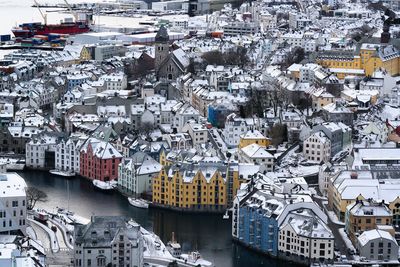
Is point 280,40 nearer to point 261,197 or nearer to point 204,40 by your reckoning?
point 204,40

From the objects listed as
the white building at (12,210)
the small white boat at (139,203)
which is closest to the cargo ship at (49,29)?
the small white boat at (139,203)

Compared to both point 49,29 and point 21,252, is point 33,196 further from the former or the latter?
point 49,29

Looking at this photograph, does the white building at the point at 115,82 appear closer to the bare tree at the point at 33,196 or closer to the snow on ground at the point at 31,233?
the bare tree at the point at 33,196

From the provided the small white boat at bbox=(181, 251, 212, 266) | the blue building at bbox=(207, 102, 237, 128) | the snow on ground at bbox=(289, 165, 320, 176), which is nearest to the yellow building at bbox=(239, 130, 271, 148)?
the snow on ground at bbox=(289, 165, 320, 176)

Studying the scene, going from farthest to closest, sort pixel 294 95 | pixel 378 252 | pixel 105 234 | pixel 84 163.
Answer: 1. pixel 294 95
2. pixel 84 163
3. pixel 378 252
4. pixel 105 234

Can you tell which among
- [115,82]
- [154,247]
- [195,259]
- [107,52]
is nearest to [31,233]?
[154,247]

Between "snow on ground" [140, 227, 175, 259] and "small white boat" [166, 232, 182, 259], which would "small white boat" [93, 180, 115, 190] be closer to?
"snow on ground" [140, 227, 175, 259]

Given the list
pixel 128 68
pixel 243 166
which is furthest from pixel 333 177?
pixel 128 68
